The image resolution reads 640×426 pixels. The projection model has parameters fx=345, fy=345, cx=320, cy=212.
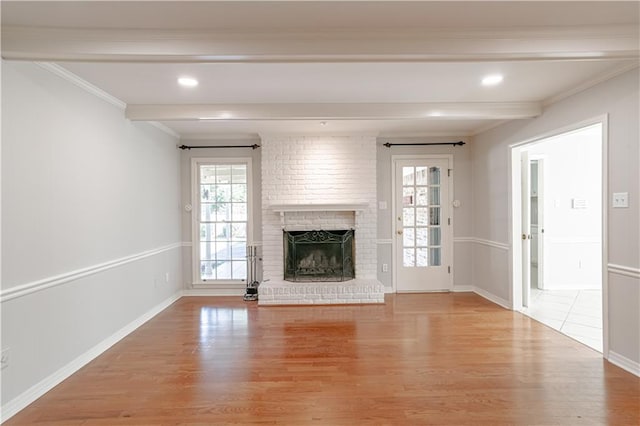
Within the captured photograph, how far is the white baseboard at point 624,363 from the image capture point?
267cm

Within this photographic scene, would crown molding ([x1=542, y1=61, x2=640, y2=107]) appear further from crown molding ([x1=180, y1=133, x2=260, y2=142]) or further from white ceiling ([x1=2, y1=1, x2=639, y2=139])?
crown molding ([x1=180, y1=133, x2=260, y2=142])

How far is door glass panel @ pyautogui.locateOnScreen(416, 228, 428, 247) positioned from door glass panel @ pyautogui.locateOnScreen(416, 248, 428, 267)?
8cm

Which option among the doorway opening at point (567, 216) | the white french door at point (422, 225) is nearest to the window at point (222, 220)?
the white french door at point (422, 225)

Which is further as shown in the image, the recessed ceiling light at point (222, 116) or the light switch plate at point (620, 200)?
the recessed ceiling light at point (222, 116)

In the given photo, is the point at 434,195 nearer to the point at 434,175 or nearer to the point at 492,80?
the point at 434,175

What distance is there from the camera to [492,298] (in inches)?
187

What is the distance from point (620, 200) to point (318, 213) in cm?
333

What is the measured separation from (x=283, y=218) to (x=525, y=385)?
11.2ft

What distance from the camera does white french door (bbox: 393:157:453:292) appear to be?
5.30 m

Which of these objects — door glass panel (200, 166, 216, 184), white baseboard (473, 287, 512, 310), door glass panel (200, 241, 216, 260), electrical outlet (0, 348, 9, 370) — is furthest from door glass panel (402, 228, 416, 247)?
electrical outlet (0, 348, 9, 370)

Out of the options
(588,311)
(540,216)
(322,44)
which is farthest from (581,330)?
(322,44)

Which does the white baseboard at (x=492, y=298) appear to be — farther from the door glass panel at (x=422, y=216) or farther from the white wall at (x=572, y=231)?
the door glass panel at (x=422, y=216)

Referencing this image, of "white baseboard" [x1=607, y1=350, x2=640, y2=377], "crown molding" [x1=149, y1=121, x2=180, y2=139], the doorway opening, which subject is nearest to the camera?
"white baseboard" [x1=607, y1=350, x2=640, y2=377]

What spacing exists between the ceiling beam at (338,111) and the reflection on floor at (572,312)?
2.32 m
